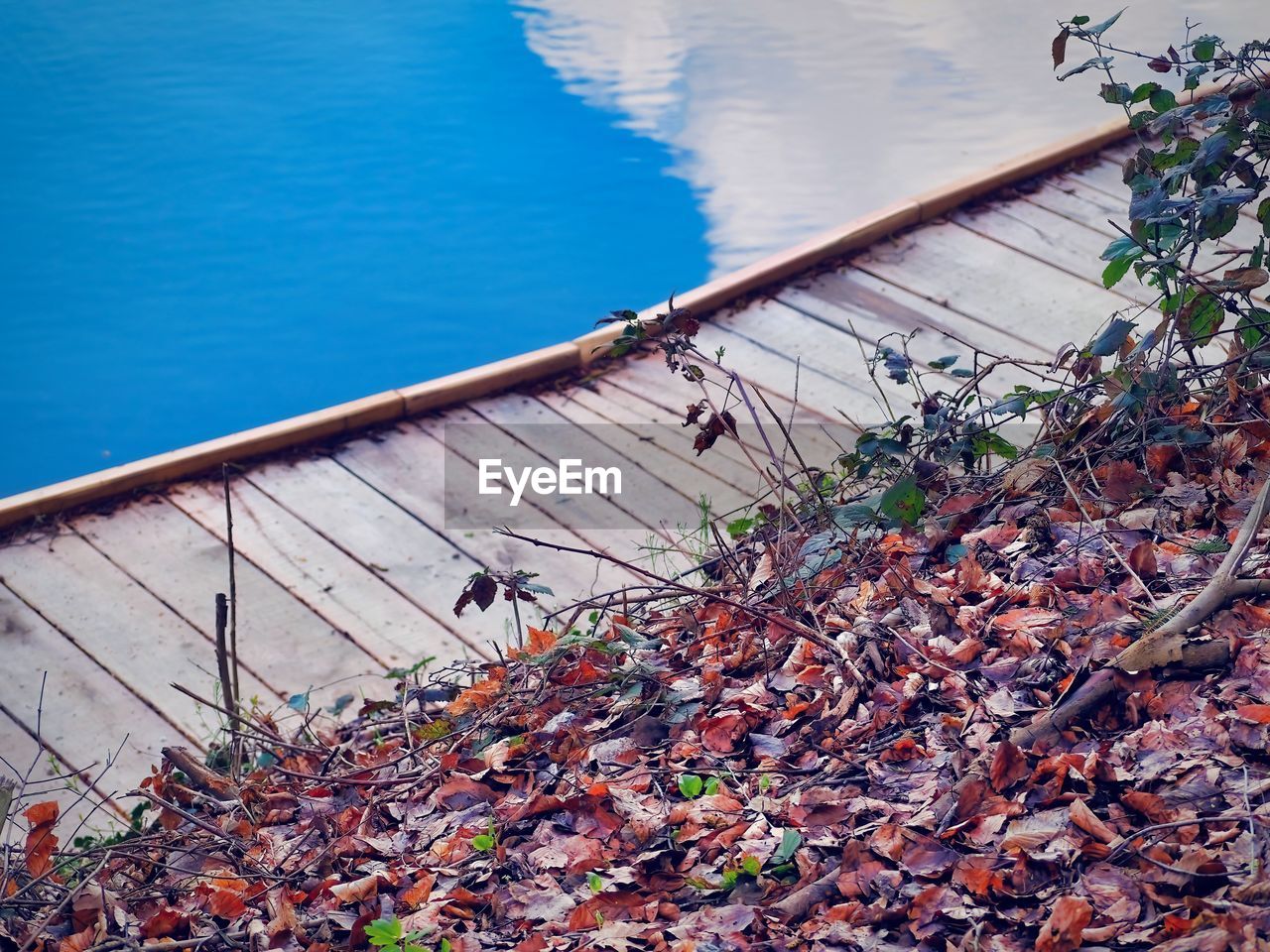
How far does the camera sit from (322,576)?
3.26 m

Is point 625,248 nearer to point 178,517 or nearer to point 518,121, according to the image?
point 518,121

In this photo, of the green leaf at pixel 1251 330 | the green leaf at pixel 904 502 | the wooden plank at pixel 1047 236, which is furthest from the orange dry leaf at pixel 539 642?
the wooden plank at pixel 1047 236

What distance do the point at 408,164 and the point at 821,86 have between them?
8.65 feet

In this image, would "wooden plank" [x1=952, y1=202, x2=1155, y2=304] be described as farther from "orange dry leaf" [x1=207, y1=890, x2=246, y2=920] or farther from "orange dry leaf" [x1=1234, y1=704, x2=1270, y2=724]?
"orange dry leaf" [x1=207, y1=890, x2=246, y2=920]

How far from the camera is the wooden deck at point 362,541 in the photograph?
2.93 m

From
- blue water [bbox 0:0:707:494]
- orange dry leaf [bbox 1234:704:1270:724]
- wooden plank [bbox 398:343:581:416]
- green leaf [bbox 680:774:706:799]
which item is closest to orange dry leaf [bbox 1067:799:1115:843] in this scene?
orange dry leaf [bbox 1234:704:1270:724]

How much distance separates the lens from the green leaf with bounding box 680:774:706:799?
1888 millimetres

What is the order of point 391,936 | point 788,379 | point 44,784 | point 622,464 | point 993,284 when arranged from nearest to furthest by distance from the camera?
1. point 391,936
2. point 44,784
3. point 622,464
4. point 788,379
5. point 993,284

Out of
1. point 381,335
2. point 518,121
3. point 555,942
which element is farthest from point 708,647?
point 518,121

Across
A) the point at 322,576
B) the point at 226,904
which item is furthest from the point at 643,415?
the point at 226,904

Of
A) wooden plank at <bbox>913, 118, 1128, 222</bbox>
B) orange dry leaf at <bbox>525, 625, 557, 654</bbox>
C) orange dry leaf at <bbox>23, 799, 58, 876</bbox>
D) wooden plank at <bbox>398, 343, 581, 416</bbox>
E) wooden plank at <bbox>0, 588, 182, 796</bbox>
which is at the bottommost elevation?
orange dry leaf at <bbox>23, 799, 58, 876</bbox>

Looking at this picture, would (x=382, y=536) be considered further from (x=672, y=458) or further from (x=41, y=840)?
(x=41, y=840)

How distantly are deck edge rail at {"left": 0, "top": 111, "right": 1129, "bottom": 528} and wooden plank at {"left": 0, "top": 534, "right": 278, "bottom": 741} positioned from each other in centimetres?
19

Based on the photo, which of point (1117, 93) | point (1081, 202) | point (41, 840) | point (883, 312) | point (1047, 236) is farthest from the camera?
point (1081, 202)
